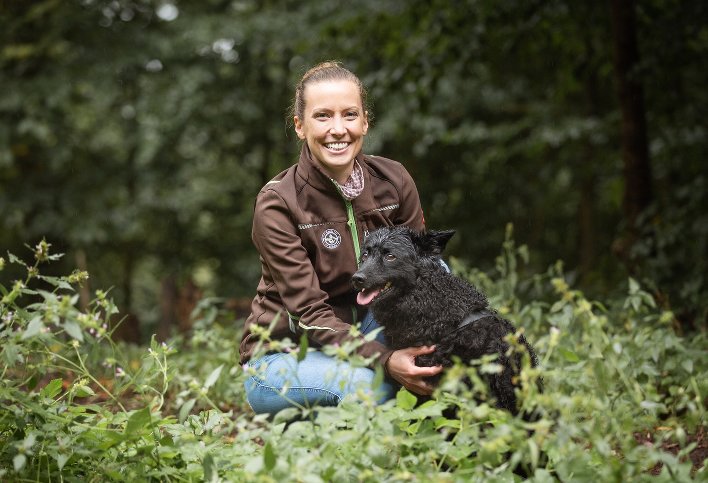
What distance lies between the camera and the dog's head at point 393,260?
2.74 m

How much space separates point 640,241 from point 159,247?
349 inches

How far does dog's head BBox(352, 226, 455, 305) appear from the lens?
8.98 ft

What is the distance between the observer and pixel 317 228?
10.5 feet

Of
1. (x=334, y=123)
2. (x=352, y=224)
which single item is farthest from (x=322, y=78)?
(x=352, y=224)

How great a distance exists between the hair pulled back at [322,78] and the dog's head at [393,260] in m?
0.76

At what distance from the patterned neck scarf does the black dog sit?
15.8 inches

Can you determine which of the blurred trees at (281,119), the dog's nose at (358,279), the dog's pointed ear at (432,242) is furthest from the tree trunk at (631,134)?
the dog's nose at (358,279)

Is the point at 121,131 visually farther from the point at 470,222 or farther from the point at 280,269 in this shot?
the point at 280,269

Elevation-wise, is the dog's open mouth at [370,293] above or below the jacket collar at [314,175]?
below

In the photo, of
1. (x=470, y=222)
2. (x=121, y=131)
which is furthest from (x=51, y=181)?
(x=470, y=222)

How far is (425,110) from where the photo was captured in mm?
6125

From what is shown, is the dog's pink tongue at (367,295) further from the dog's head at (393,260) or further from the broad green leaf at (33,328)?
the broad green leaf at (33,328)

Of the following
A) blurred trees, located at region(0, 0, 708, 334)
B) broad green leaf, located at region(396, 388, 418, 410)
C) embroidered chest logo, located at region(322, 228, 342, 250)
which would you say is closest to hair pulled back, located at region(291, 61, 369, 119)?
embroidered chest logo, located at region(322, 228, 342, 250)

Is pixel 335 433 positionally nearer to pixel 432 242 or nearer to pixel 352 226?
pixel 432 242
